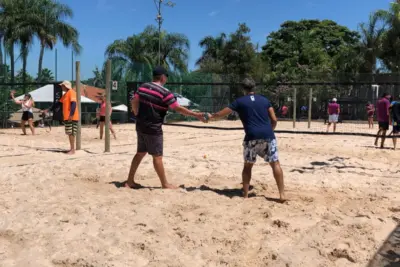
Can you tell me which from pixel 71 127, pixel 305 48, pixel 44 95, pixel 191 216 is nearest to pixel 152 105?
pixel 191 216

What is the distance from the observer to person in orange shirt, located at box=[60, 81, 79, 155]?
885cm

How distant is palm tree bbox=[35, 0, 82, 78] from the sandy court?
2451 cm

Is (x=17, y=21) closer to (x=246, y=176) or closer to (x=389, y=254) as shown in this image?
(x=246, y=176)

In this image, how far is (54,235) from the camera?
→ 148 inches

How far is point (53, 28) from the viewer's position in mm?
30234

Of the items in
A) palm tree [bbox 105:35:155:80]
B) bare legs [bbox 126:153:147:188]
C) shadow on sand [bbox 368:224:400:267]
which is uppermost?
palm tree [bbox 105:35:155:80]

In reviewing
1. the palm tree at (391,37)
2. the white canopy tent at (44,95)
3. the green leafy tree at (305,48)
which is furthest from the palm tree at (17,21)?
the palm tree at (391,37)

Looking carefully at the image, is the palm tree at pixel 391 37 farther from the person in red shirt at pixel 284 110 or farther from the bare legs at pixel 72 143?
the bare legs at pixel 72 143

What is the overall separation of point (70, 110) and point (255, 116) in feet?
17.2

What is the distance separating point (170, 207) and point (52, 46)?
28.8m

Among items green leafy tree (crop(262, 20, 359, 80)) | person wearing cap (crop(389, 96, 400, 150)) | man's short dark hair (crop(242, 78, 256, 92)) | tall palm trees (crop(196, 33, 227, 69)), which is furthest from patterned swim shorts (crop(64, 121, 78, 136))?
tall palm trees (crop(196, 33, 227, 69))

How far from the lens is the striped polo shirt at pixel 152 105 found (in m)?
5.20

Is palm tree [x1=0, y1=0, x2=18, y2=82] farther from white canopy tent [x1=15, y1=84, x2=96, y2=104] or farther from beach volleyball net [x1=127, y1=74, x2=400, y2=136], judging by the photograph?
beach volleyball net [x1=127, y1=74, x2=400, y2=136]

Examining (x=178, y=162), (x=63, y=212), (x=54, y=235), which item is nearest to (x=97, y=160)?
(x=178, y=162)
